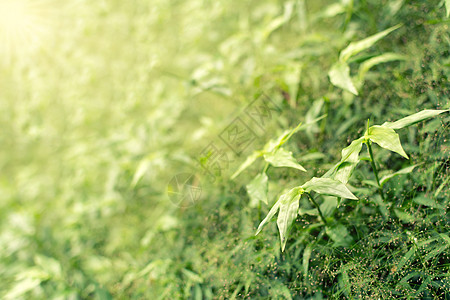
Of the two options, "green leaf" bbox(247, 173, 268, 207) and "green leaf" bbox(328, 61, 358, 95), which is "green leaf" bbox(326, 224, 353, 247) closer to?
"green leaf" bbox(247, 173, 268, 207)

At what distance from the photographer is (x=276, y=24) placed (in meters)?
1.76

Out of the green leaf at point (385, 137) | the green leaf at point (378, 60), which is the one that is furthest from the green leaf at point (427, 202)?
the green leaf at point (378, 60)

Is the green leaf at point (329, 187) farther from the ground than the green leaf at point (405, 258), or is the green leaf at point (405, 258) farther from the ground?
the green leaf at point (329, 187)

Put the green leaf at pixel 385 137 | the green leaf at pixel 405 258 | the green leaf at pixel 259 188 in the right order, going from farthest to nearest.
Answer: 1. the green leaf at pixel 259 188
2. the green leaf at pixel 405 258
3. the green leaf at pixel 385 137

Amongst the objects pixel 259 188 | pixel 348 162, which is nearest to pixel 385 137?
Answer: pixel 348 162

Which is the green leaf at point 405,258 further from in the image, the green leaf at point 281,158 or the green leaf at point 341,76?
the green leaf at point 341,76

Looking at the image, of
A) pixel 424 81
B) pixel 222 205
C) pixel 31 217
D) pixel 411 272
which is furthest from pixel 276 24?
pixel 31 217

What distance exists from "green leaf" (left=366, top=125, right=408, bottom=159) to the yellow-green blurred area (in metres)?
0.34

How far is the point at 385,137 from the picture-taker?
95 cm

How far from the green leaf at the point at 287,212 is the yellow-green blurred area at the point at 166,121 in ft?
0.96

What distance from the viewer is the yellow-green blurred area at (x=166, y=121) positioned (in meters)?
1.39

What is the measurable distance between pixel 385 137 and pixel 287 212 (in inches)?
13.6

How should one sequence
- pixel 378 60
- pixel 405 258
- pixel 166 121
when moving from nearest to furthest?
1. pixel 405 258
2. pixel 378 60
3. pixel 166 121

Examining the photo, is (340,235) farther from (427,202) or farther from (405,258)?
(427,202)
